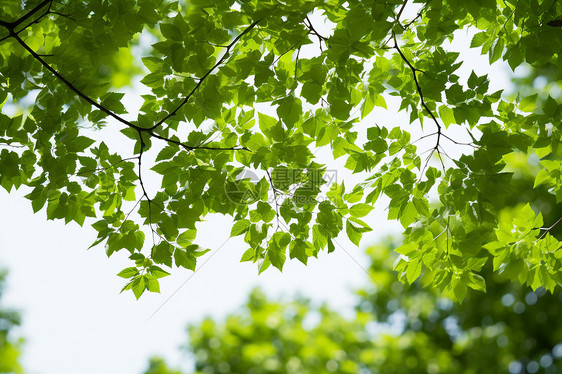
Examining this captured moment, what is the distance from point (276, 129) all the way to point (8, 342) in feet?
50.6

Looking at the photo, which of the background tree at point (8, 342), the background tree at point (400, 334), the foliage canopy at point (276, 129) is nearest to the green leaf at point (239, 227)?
the foliage canopy at point (276, 129)

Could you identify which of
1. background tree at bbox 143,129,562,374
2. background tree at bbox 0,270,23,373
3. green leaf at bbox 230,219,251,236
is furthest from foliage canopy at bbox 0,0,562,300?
background tree at bbox 0,270,23,373

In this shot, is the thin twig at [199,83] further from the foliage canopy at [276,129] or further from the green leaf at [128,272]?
the green leaf at [128,272]

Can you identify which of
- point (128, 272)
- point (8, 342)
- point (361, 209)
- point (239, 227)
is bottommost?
point (361, 209)

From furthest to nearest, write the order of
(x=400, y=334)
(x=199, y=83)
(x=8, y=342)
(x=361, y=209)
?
(x=400, y=334) → (x=8, y=342) → (x=361, y=209) → (x=199, y=83)

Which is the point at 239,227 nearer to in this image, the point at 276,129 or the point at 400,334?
the point at 276,129

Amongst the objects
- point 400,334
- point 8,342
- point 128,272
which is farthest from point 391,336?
point 128,272

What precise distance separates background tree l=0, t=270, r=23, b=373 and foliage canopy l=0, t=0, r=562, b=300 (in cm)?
1330

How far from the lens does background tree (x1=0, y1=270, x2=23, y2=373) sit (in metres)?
13.9

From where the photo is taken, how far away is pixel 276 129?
251 centimetres

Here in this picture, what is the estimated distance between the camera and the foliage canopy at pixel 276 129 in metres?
2.41

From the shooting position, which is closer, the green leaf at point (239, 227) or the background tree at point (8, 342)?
the green leaf at point (239, 227)

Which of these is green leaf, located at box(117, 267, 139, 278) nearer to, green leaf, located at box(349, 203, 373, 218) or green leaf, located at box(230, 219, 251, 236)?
green leaf, located at box(230, 219, 251, 236)

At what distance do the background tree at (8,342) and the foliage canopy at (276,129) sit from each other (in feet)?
43.6
